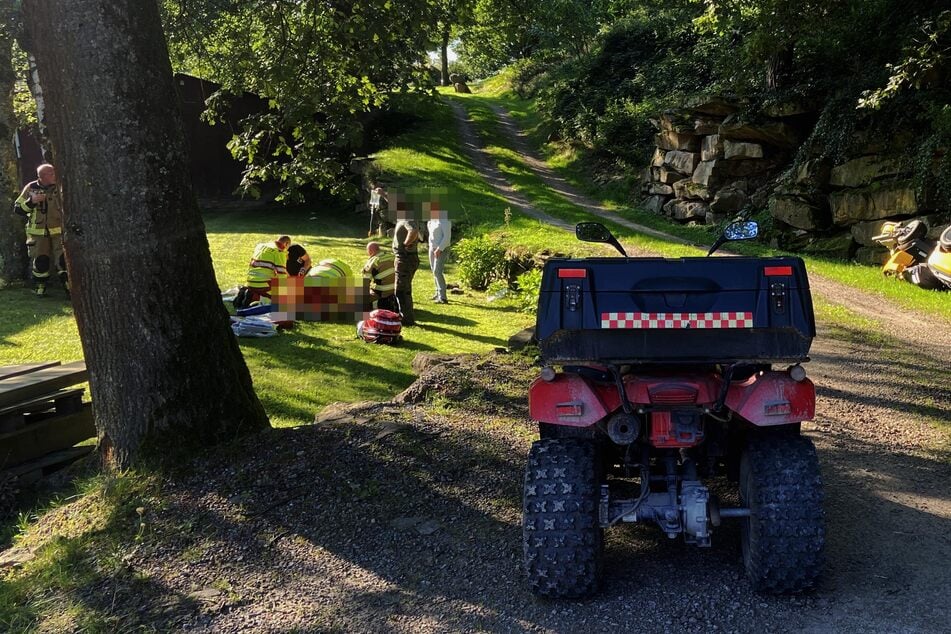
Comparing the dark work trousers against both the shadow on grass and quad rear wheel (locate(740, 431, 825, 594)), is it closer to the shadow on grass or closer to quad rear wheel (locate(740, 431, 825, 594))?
the shadow on grass

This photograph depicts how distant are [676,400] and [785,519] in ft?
2.34

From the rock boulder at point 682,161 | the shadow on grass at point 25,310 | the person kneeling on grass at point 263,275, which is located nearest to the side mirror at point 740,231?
the person kneeling on grass at point 263,275

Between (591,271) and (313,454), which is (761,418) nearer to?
(591,271)

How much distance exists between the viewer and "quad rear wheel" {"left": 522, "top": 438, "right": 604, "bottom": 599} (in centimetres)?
369

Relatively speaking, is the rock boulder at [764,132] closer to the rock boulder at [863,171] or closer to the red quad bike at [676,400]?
the rock boulder at [863,171]

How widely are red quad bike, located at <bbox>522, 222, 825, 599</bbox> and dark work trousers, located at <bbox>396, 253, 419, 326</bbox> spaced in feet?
26.2

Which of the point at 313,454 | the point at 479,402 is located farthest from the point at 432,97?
the point at 313,454

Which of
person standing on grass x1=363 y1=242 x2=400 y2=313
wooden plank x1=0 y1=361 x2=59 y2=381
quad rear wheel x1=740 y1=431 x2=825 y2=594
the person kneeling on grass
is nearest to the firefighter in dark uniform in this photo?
the person kneeling on grass

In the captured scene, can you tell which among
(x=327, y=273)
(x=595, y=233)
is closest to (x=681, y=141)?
(x=327, y=273)

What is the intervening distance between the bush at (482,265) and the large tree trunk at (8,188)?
7.68 meters

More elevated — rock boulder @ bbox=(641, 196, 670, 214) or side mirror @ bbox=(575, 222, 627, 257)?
side mirror @ bbox=(575, 222, 627, 257)

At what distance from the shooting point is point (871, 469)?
222 inches

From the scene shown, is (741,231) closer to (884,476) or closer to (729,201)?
(884,476)

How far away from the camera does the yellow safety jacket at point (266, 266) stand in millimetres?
11828
